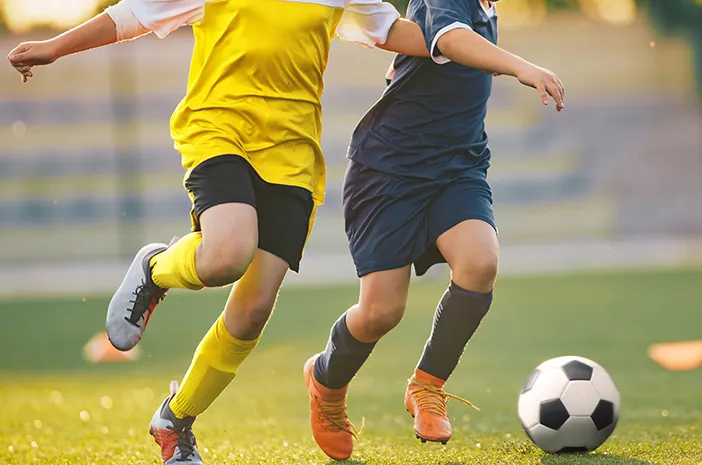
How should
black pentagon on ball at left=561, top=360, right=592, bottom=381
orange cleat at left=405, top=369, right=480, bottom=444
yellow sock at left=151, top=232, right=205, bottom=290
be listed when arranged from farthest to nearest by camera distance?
black pentagon on ball at left=561, top=360, right=592, bottom=381, orange cleat at left=405, top=369, right=480, bottom=444, yellow sock at left=151, top=232, right=205, bottom=290

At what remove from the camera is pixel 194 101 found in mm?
3262

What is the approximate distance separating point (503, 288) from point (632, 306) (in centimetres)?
192

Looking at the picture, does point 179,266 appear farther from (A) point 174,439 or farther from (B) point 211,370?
(A) point 174,439

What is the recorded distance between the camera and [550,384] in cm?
369

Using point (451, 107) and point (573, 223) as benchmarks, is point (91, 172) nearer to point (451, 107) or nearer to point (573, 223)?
point (573, 223)

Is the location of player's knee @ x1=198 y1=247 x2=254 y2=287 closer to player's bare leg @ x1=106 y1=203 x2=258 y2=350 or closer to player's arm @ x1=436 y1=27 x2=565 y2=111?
player's bare leg @ x1=106 y1=203 x2=258 y2=350

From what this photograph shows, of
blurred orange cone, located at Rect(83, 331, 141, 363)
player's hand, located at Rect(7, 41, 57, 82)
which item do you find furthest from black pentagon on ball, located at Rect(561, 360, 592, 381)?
blurred orange cone, located at Rect(83, 331, 141, 363)

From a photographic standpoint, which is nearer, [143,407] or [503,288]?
[143,407]

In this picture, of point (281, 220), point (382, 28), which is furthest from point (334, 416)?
point (382, 28)

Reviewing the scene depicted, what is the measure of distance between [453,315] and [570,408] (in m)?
0.48

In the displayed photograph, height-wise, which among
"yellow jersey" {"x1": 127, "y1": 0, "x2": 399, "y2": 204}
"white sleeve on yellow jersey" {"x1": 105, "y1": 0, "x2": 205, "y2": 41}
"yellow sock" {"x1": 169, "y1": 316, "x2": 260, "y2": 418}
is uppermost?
"white sleeve on yellow jersey" {"x1": 105, "y1": 0, "x2": 205, "y2": 41}

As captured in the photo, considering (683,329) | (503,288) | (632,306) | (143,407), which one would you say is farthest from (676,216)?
(143,407)

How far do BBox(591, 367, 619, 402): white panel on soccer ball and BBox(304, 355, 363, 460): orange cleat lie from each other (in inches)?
32.6

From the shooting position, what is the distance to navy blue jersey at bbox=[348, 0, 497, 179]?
3525 mm
